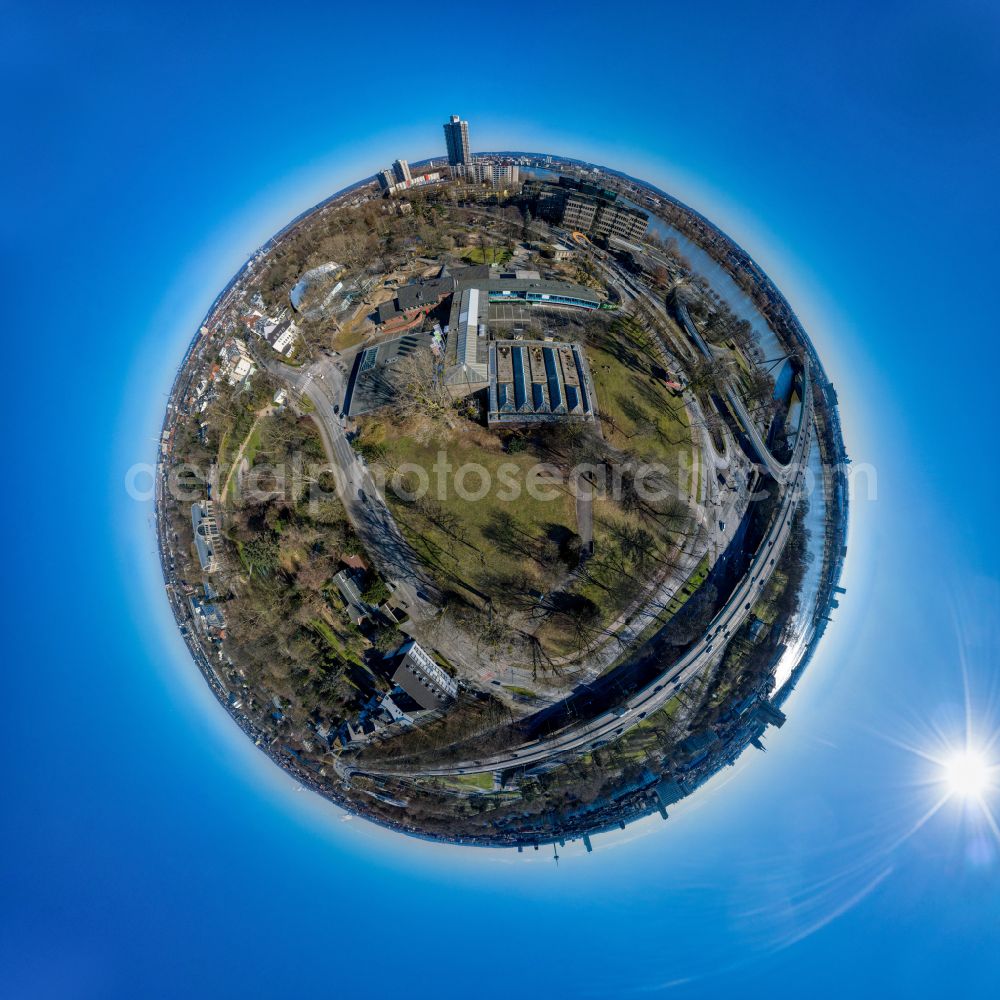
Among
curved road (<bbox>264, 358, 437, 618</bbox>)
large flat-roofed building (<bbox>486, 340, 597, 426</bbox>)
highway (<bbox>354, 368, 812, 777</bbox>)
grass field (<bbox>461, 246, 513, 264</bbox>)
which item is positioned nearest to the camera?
highway (<bbox>354, 368, 812, 777</bbox>)

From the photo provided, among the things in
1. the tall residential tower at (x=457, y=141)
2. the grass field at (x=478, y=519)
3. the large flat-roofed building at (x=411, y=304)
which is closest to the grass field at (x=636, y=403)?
the grass field at (x=478, y=519)

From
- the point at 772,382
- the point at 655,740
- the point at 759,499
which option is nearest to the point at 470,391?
the point at 759,499

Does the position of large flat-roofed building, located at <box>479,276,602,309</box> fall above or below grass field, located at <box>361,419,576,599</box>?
above

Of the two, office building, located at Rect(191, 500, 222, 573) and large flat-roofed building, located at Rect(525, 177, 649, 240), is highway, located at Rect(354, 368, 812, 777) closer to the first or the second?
office building, located at Rect(191, 500, 222, 573)

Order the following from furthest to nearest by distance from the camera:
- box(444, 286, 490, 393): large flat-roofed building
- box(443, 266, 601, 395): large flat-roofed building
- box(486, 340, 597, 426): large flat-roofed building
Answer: box(443, 266, 601, 395): large flat-roofed building
box(444, 286, 490, 393): large flat-roofed building
box(486, 340, 597, 426): large flat-roofed building

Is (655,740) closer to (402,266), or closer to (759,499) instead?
(759,499)

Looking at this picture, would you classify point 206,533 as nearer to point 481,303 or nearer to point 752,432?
point 481,303

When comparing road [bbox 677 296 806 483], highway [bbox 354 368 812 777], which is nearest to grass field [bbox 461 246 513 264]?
road [bbox 677 296 806 483]
